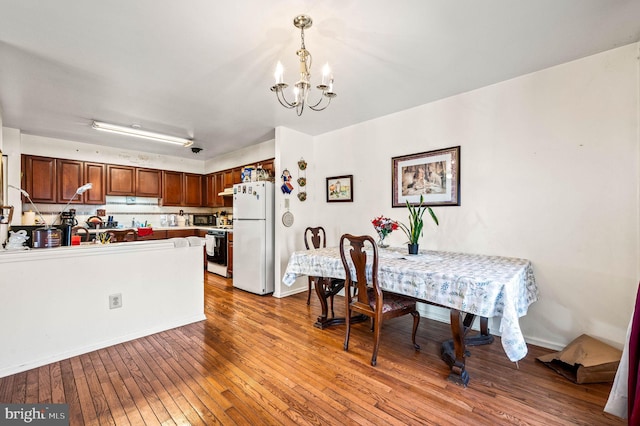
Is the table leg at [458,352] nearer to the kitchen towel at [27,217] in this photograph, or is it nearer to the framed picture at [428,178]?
the framed picture at [428,178]

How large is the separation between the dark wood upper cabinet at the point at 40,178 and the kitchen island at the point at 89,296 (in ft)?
10.0

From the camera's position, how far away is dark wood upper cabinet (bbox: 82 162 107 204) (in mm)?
4723

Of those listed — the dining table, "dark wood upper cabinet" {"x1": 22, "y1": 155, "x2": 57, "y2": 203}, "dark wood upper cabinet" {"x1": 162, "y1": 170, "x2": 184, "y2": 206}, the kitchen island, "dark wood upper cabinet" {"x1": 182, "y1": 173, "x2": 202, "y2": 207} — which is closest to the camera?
the dining table

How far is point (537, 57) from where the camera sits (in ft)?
7.30

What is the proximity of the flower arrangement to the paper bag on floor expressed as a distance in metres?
1.32

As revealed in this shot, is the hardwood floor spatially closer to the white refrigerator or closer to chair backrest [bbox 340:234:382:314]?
chair backrest [bbox 340:234:382:314]

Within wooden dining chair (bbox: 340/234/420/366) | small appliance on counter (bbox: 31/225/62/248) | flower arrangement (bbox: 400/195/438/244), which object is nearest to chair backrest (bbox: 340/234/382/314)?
wooden dining chair (bbox: 340/234/420/366)

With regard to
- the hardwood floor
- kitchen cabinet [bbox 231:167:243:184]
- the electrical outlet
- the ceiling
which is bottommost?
the hardwood floor

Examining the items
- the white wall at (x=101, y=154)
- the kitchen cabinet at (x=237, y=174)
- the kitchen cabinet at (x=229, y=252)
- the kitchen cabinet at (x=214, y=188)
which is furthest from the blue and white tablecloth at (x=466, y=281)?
the white wall at (x=101, y=154)

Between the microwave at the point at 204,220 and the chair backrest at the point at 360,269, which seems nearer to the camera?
the chair backrest at the point at 360,269

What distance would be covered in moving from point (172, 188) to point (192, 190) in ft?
1.37

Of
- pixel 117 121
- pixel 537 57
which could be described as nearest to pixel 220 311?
pixel 117 121

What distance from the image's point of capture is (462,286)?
182cm

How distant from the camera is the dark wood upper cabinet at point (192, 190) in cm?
593
